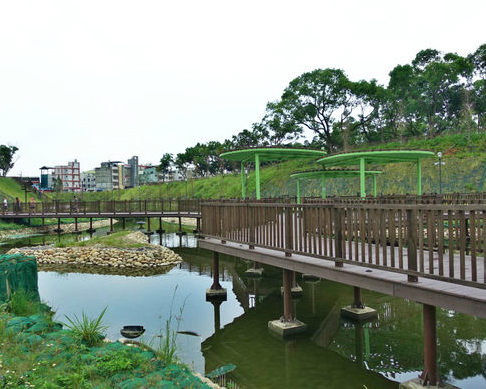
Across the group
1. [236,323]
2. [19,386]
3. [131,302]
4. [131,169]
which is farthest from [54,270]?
[131,169]

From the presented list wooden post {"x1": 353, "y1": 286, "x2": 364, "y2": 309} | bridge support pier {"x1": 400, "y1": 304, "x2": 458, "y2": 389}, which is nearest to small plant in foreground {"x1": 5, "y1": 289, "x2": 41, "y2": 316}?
bridge support pier {"x1": 400, "y1": 304, "x2": 458, "y2": 389}

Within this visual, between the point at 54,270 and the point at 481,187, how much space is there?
2787cm

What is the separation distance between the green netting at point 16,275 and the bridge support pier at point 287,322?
4.82 m

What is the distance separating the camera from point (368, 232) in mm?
5270

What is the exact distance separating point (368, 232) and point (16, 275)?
6.24m

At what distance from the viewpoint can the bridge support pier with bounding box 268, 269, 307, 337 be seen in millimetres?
7188

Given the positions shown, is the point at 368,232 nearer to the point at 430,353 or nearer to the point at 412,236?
the point at 412,236

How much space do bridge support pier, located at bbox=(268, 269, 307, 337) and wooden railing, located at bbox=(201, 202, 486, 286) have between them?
0.62m

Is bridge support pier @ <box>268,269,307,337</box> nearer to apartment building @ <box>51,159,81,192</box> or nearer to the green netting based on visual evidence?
the green netting

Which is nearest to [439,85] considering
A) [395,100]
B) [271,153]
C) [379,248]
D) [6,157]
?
[395,100]

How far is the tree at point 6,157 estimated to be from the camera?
2406 inches

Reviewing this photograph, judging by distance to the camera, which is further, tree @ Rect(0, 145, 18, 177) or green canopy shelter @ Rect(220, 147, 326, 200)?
tree @ Rect(0, 145, 18, 177)

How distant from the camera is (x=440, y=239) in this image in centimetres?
420

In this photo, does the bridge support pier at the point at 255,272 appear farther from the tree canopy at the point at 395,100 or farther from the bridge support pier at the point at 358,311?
the tree canopy at the point at 395,100
